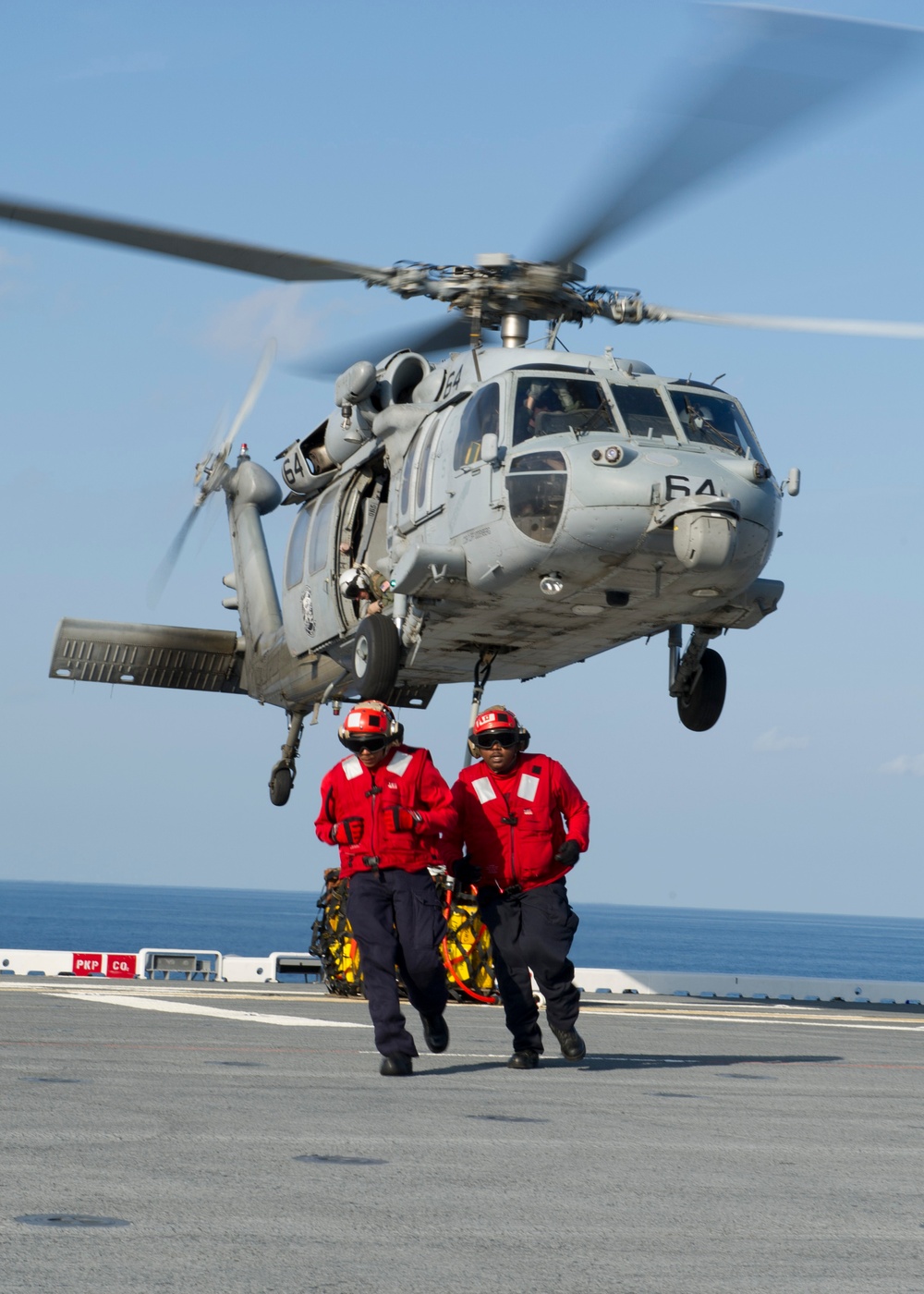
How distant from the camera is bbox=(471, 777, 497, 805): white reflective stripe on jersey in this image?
27.8 feet

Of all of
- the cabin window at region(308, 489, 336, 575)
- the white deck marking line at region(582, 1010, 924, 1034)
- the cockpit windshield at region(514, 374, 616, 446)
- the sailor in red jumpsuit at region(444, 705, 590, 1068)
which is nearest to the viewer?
the sailor in red jumpsuit at region(444, 705, 590, 1068)

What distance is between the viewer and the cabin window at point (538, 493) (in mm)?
12477

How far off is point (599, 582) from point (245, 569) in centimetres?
820

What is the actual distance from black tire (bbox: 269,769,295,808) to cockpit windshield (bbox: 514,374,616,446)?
692cm

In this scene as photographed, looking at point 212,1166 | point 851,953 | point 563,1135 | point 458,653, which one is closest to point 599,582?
point 458,653

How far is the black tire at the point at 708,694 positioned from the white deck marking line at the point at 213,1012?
5.43 meters

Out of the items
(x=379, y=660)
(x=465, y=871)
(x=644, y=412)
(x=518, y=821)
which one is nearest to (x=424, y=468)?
(x=379, y=660)

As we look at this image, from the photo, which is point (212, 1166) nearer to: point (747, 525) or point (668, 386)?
point (747, 525)

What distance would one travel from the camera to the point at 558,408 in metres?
13.2

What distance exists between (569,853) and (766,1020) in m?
6.38

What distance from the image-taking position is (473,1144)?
5238 mm

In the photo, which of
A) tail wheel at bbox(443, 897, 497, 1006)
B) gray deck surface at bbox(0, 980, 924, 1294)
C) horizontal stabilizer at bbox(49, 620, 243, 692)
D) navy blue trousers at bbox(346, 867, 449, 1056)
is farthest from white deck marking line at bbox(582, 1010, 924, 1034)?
horizontal stabilizer at bbox(49, 620, 243, 692)

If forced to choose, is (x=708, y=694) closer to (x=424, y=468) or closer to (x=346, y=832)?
(x=424, y=468)

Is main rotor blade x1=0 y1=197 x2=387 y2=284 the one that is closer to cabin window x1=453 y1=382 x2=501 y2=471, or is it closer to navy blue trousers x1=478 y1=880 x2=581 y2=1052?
cabin window x1=453 y1=382 x2=501 y2=471
